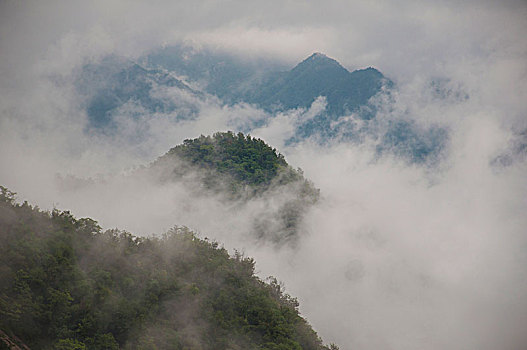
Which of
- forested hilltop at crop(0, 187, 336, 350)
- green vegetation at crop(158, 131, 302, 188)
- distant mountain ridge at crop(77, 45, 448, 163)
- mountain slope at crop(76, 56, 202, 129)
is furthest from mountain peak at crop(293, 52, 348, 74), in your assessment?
forested hilltop at crop(0, 187, 336, 350)

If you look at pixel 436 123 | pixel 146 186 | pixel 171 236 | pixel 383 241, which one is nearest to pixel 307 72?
pixel 436 123

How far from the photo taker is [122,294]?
57.7 ft

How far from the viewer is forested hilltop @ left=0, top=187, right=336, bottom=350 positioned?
47.5 feet

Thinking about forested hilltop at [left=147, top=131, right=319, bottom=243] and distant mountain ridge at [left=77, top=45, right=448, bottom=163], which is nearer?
forested hilltop at [left=147, top=131, right=319, bottom=243]

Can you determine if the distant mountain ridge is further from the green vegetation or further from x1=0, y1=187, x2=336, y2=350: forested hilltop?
x1=0, y1=187, x2=336, y2=350: forested hilltop

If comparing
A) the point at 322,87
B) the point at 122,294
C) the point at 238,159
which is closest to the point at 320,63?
the point at 322,87

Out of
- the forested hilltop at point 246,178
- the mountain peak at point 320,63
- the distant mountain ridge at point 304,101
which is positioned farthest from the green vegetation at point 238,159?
the mountain peak at point 320,63

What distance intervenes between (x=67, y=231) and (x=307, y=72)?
14277 cm

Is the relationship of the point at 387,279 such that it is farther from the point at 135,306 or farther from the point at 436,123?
the point at 436,123

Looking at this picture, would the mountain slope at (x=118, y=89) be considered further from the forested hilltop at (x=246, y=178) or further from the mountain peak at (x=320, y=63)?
the forested hilltop at (x=246, y=178)

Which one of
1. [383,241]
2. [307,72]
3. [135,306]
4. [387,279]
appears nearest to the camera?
[135,306]

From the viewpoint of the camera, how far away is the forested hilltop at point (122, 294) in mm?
14484

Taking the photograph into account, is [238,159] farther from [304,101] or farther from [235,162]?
[304,101]

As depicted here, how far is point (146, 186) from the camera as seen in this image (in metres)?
41.5
